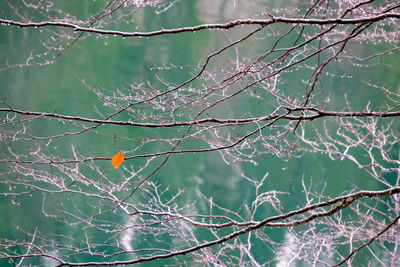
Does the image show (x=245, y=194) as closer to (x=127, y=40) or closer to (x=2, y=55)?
(x=127, y=40)

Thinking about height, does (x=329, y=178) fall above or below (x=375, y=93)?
below

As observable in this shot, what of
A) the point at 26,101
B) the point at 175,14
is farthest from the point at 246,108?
the point at 26,101

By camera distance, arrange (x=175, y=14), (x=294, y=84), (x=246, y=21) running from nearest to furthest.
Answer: (x=246, y=21), (x=294, y=84), (x=175, y=14)

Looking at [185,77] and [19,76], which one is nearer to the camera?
[185,77]

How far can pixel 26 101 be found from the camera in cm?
995

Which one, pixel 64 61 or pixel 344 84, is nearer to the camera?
pixel 344 84

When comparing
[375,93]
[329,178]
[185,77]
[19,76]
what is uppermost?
[19,76]

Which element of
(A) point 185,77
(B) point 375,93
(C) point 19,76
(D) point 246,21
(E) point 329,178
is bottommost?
(D) point 246,21

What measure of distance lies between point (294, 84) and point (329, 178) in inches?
84.0

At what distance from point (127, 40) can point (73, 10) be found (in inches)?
52.3

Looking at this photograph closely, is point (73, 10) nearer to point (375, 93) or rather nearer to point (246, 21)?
point (375, 93)

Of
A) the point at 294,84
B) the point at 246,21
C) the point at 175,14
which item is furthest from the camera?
the point at 175,14

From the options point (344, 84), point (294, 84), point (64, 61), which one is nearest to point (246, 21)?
point (294, 84)

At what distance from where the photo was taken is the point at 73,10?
9.41 metres
